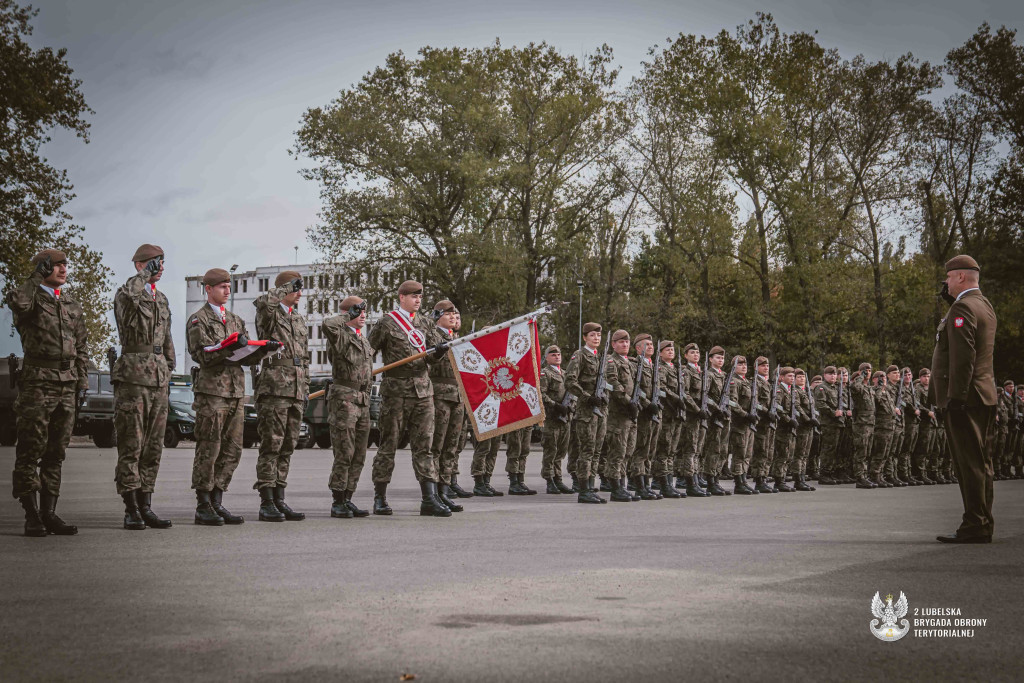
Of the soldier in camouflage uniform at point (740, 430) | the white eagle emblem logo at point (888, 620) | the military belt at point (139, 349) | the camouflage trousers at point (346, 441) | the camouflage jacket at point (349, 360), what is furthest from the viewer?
the soldier in camouflage uniform at point (740, 430)

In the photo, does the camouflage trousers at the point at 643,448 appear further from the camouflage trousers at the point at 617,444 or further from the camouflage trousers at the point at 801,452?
the camouflage trousers at the point at 801,452

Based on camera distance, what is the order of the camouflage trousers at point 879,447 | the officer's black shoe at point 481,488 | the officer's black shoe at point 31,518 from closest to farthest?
the officer's black shoe at point 31,518, the officer's black shoe at point 481,488, the camouflage trousers at point 879,447

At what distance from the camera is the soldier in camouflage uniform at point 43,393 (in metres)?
8.77

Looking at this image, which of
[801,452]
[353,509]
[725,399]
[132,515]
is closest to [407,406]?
[353,509]

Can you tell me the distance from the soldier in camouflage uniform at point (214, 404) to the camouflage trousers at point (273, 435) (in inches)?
14.9

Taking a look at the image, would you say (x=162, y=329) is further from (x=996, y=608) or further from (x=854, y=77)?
(x=854, y=77)

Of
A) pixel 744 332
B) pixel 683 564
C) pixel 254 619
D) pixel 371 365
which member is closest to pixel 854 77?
pixel 744 332

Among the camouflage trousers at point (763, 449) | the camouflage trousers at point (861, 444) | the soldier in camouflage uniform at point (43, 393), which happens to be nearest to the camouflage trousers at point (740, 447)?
→ the camouflage trousers at point (763, 449)

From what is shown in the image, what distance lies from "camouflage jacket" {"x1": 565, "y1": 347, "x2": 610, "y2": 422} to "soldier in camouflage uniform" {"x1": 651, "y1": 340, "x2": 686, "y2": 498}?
1314mm

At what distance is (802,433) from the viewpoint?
1891 cm

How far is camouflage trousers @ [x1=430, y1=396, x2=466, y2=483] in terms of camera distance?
11.7m

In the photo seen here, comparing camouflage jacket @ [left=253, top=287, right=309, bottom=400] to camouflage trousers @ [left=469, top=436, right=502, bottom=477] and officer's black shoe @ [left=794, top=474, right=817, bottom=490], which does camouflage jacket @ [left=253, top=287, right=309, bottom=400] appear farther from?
officer's black shoe @ [left=794, top=474, right=817, bottom=490]

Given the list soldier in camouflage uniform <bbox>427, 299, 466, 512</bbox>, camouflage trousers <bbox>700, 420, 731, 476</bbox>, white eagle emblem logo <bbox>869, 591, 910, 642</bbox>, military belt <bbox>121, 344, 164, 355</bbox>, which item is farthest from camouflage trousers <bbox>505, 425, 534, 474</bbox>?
white eagle emblem logo <bbox>869, 591, 910, 642</bbox>

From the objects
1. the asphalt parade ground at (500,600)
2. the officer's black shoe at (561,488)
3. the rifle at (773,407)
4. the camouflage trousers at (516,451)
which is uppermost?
the rifle at (773,407)
